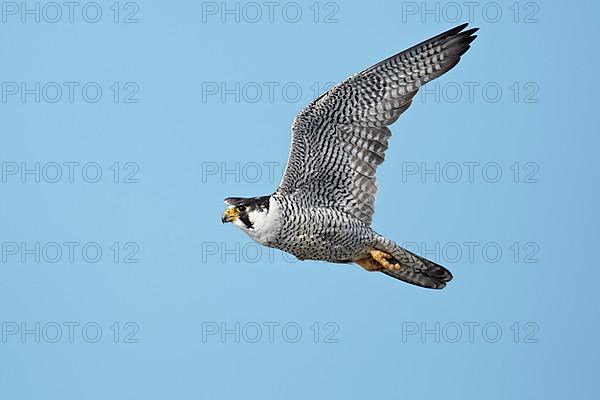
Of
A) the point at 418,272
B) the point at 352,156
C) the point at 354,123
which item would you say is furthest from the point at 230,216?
the point at 418,272

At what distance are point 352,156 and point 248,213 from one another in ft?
4.77

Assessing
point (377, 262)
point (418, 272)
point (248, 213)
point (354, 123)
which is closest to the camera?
point (248, 213)

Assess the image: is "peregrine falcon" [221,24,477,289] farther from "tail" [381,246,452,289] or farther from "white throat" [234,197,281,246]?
"white throat" [234,197,281,246]

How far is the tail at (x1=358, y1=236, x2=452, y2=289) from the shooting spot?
2270 cm

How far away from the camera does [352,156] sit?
2278cm

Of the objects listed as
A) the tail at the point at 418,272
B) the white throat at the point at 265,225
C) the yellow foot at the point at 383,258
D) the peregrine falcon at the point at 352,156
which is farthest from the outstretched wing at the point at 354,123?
the tail at the point at 418,272

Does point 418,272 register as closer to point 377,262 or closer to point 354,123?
point 377,262

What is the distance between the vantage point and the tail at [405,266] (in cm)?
2270

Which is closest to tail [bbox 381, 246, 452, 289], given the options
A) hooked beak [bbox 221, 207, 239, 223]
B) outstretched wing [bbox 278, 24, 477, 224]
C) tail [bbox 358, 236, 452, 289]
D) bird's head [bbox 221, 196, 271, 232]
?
tail [bbox 358, 236, 452, 289]

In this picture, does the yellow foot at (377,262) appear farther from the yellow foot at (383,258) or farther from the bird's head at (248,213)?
the bird's head at (248,213)

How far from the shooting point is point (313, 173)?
22.7m

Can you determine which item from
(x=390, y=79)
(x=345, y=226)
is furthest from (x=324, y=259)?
(x=390, y=79)

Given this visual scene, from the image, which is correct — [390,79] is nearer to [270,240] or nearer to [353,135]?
[353,135]

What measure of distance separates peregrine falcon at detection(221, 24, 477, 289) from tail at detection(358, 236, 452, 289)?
0.01 metres
